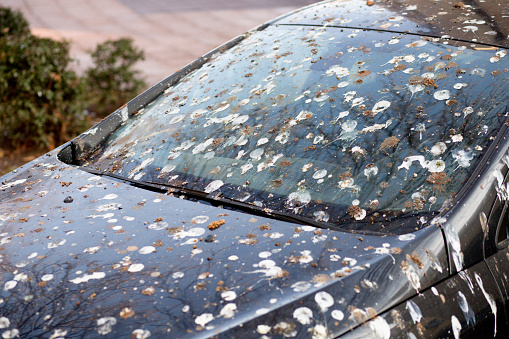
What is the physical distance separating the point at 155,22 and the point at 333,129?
10769 mm

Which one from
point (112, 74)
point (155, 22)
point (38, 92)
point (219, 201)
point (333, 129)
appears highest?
point (333, 129)

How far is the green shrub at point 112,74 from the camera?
19.6 feet

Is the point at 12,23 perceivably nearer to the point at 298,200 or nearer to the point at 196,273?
the point at 298,200

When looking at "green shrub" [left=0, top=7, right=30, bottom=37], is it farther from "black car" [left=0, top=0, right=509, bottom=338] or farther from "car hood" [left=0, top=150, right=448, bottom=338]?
"car hood" [left=0, top=150, right=448, bottom=338]

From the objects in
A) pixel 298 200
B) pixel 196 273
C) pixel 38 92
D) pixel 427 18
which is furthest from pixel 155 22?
pixel 196 273

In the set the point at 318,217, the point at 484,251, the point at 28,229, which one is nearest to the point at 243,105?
the point at 318,217

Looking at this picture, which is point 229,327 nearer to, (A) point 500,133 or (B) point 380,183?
(B) point 380,183

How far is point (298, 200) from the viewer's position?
1836 mm

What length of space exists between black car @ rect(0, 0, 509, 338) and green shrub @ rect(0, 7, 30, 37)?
3.78 meters

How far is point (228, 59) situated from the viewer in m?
2.69

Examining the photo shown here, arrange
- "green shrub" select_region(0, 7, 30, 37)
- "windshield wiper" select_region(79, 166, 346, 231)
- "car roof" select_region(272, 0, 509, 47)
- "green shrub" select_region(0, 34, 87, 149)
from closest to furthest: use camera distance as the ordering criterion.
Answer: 1. "windshield wiper" select_region(79, 166, 346, 231)
2. "car roof" select_region(272, 0, 509, 47)
3. "green shrub" select_region(0, 34, 87, 149)
4. "green shrub" select_region(0, 7, 30, 37)

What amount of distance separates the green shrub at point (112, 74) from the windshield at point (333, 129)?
363cm

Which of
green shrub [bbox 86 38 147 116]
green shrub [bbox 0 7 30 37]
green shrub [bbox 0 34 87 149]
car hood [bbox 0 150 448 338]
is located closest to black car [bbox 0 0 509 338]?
car hood [bbox 0 150 448 338]

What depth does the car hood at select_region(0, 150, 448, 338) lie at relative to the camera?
4.42 feet
